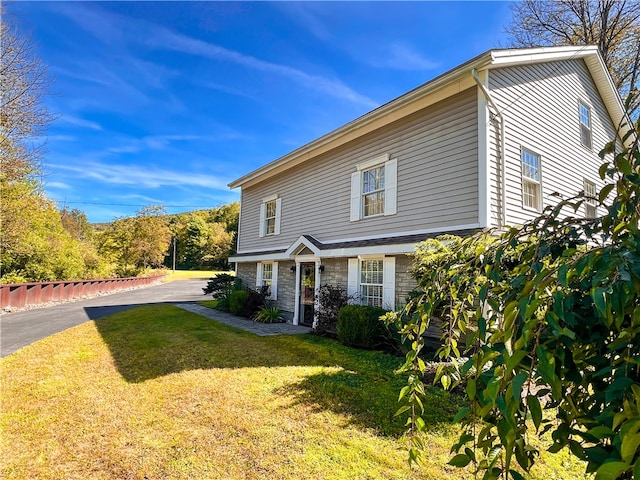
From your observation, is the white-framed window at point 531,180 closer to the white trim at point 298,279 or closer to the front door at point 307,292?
the white trim at point 298,279

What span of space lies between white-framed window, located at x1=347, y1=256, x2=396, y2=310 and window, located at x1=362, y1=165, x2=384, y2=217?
142 centimetres

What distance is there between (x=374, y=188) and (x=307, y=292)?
444 cm

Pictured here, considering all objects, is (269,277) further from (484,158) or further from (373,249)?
(484,158)

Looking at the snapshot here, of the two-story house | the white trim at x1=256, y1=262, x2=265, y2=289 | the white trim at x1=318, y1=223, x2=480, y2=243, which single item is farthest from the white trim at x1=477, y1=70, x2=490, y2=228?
the white trim at x1=256, y1=262, x2=265, y2=289

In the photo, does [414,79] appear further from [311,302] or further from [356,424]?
[356,424]

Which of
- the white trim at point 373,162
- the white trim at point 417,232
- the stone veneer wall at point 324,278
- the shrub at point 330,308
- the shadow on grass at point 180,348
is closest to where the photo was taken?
the shadow on grass at point 180,348

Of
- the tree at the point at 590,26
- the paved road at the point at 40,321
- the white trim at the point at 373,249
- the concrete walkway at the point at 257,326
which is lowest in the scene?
the paved road at the point at 40,321

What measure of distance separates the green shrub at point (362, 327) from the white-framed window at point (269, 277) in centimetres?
536

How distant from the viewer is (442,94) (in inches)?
313

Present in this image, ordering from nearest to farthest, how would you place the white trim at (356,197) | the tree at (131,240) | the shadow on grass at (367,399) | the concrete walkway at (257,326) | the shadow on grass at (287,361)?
the shadow on grass at (367,399), the shadow on grass at (287,361), the white trim at (356,197), the concrete walkway at (257,326), the tree at (131,240)

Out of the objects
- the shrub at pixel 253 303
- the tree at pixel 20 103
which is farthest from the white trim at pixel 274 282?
the tree at pixel 20 103

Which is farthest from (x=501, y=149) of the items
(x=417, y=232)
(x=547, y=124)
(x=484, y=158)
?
(x=547, y=124)

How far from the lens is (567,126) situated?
10148 millimetres

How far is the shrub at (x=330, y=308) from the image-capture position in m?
Result: 9.83
